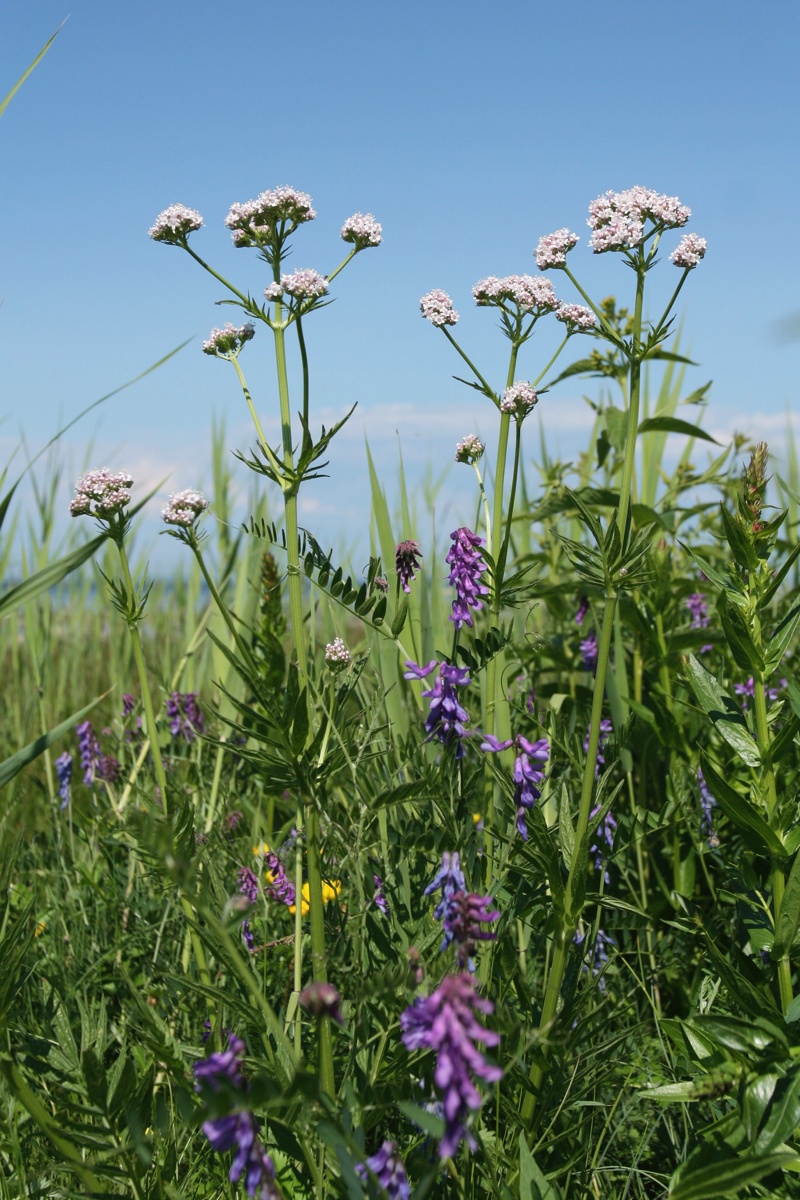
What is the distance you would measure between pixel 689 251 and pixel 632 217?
12 centimetres

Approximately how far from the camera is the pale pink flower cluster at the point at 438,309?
2.03 m

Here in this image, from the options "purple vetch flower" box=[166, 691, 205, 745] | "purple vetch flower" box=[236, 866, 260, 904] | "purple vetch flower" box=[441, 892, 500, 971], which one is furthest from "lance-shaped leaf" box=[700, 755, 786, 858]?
"purple vetch flower" box=[166, 691, 205, 745]

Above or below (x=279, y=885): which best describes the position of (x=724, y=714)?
above

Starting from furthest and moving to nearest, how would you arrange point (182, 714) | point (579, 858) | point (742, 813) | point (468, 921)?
1. point (182, 714)
2. point (742, 813)
3. point (579, 858)
4. point (468, 921)

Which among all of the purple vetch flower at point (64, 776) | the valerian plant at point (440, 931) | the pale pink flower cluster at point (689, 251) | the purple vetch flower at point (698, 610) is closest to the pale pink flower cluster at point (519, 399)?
the valerian plant at point (440, 931)

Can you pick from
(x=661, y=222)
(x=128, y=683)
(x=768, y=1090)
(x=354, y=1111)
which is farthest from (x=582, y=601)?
(x=128, y=683)

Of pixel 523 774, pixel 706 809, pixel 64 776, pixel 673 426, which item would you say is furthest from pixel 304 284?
pixel 64 776

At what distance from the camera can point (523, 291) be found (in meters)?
1.98

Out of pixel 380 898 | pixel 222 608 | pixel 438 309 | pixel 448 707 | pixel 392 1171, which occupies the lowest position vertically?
pixel 380 898

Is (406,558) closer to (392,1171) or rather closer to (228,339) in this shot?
(228,339)

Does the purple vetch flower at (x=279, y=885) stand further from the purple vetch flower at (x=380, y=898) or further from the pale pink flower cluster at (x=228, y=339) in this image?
the pale pink flower cluster at (x=228, y=339)

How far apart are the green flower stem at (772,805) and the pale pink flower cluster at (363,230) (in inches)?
40.3

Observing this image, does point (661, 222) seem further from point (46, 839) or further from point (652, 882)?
point (46, 839)

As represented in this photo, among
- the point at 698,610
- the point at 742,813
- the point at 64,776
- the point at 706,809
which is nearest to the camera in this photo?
the point at 742,813
